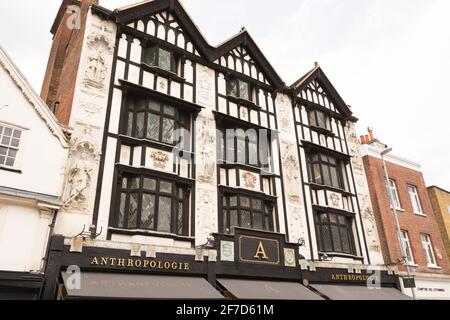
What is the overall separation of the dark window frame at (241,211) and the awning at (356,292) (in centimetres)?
296

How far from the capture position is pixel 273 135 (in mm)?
16438

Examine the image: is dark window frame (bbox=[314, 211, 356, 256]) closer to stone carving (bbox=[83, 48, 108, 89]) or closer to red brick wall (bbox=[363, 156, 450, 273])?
red brick wall (bbox=[363, 156, 450, 273])

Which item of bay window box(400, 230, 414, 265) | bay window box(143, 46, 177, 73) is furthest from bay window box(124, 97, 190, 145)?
bay window box(400, 230, 414, 265)

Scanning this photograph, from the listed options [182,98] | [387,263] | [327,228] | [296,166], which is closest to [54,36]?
[182,98]

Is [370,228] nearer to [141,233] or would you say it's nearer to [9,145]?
[141,233]

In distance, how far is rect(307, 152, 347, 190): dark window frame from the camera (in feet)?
56.2

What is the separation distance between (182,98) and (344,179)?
9.44 metres

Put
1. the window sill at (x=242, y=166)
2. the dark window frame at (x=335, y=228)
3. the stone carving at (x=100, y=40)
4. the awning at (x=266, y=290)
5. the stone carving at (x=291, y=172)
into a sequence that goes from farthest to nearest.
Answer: the dark window frame at (x=335, y=228) → the stone carving at (x=291, y=172) → the window sill at (x=242, y=166) → the stone carving at (x=100, y=40) → the awning at (x=266, y=290)

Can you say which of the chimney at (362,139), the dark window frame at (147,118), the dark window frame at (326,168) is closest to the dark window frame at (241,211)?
the dark window frame at (147,118)

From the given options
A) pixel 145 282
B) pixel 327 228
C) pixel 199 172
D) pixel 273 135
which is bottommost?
pixel 145 282

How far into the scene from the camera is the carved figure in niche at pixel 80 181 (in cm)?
1052

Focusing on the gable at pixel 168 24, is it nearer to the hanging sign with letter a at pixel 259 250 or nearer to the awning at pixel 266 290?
the hanging sign with letter a at pixel 259 250
